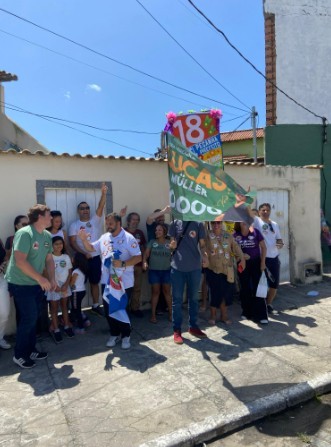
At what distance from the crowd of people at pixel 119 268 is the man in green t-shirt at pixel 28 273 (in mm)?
11

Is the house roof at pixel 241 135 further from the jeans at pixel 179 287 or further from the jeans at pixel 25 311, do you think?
the jeans at pixel 25 311

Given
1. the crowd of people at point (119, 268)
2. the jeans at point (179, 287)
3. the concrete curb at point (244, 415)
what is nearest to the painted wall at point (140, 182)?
the crowd of people at point (119, 268)

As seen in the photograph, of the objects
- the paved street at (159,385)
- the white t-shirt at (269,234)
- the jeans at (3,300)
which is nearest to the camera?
the paved street at (159,385)

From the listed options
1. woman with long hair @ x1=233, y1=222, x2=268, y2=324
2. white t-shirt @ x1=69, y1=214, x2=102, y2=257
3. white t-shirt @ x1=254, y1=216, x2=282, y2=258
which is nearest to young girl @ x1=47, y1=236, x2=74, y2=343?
white t-shirt @ x1=69, y1=214, x2=102, y2=257

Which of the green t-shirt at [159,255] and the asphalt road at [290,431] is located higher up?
the green t-shirt at [159,255]

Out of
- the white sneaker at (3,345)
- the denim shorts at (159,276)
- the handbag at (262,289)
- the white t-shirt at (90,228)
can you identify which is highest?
the white t-shirt at (90,228)

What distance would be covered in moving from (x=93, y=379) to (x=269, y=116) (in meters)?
10.2

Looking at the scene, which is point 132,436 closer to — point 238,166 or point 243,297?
point 243,297

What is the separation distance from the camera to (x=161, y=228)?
19.0 ft

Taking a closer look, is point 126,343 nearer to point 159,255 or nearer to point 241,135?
point 159,255

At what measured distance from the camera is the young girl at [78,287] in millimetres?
5352

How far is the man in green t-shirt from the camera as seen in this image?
158 inches

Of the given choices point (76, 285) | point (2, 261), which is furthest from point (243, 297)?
point (2, 261)

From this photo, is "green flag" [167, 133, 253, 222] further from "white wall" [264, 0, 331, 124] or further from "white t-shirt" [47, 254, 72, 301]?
"white wall" [264, 0, 331, 124]
